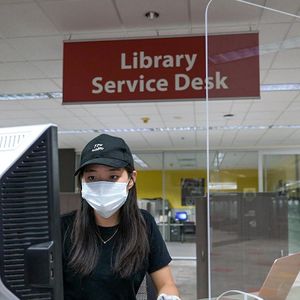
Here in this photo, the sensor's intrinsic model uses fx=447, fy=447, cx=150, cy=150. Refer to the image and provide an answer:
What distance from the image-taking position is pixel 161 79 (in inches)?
132

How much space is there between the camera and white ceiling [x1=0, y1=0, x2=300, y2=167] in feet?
11.2

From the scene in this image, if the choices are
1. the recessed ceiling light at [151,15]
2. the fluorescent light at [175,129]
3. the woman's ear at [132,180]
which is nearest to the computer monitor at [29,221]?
the woman's ear at [132,180]

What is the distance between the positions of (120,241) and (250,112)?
595 centimetres

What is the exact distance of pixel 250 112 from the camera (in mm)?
6902

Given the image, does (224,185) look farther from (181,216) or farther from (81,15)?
(81,15)

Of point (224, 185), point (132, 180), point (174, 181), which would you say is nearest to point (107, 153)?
point (132, 180)

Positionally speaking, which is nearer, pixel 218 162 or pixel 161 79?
pixel 161 79

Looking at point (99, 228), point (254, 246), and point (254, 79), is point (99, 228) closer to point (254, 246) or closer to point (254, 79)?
point (254, 79)

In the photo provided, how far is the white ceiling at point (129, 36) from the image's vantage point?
3.41m

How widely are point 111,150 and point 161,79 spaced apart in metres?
2.28

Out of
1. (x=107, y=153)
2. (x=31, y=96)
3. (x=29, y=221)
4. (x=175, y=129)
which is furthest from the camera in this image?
(x=175, y=129)

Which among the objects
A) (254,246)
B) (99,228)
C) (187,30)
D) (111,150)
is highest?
(187,30)

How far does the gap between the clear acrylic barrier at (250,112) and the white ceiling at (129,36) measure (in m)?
0.02

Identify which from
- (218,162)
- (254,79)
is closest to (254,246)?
(254,79)
